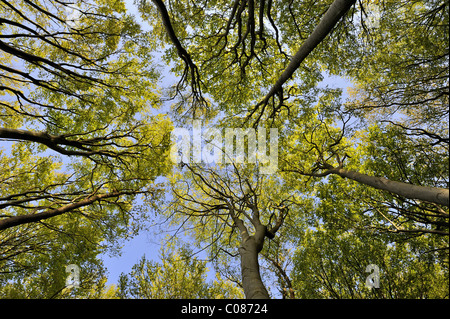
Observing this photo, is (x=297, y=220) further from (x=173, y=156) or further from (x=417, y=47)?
(x=417, y=47)

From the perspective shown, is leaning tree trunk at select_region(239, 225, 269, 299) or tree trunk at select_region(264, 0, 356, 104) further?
leaning tree trunk at select_region(239, 225, 269, 299)

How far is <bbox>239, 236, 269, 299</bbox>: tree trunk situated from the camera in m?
3.01

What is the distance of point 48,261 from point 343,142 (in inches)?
487

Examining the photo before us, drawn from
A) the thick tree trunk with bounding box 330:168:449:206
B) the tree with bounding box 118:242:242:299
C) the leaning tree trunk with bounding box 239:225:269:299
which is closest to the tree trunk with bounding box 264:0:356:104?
the thick tree trunk with bounding box 330:168:449:206

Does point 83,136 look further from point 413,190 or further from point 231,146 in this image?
point 413,190

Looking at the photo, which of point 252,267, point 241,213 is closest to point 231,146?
point 241,213

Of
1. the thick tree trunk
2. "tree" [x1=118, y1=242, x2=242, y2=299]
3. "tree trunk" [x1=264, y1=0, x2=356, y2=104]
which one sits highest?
"tree trunk" [x1=264, y1=0, x2=356, y2=104]

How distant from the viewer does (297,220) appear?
359 inches

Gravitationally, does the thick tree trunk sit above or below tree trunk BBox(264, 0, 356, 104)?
below

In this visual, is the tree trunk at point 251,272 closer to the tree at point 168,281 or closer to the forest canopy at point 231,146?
the forest canopy at point 231,146

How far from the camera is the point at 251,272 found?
346 cm

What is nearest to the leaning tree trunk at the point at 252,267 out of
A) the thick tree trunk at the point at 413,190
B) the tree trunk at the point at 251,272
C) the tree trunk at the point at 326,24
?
the tree trunk at the point at 251,272

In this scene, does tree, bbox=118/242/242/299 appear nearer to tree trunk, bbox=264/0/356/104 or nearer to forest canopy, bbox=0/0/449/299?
forest canopy, bbox=0/0/449/299
